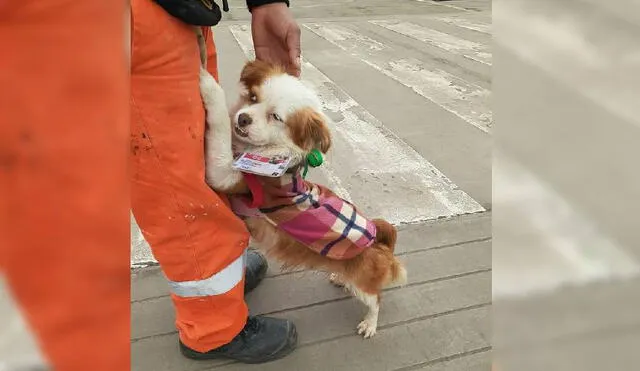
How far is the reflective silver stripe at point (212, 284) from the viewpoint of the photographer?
67.0 inches

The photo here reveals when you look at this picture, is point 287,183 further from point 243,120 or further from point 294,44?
point 294,44

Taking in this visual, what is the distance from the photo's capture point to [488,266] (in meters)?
2.34

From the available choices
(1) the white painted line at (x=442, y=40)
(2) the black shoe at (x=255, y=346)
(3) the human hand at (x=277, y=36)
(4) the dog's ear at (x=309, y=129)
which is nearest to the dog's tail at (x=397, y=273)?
(2) the black shoe at (x=255, y=346)

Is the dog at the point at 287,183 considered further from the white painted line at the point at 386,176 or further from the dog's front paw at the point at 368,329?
the white painted line at the point at 386,176

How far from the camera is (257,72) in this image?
178 cm

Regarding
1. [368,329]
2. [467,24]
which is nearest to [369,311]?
[368,329]

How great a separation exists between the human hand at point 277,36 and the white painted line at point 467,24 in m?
4.96

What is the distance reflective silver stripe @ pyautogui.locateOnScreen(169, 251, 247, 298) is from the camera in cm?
170

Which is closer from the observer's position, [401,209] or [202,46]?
[202,46]

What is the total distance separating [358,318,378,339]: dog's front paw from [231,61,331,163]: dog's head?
0.63 meters

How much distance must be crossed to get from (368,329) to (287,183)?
0.59 meters
